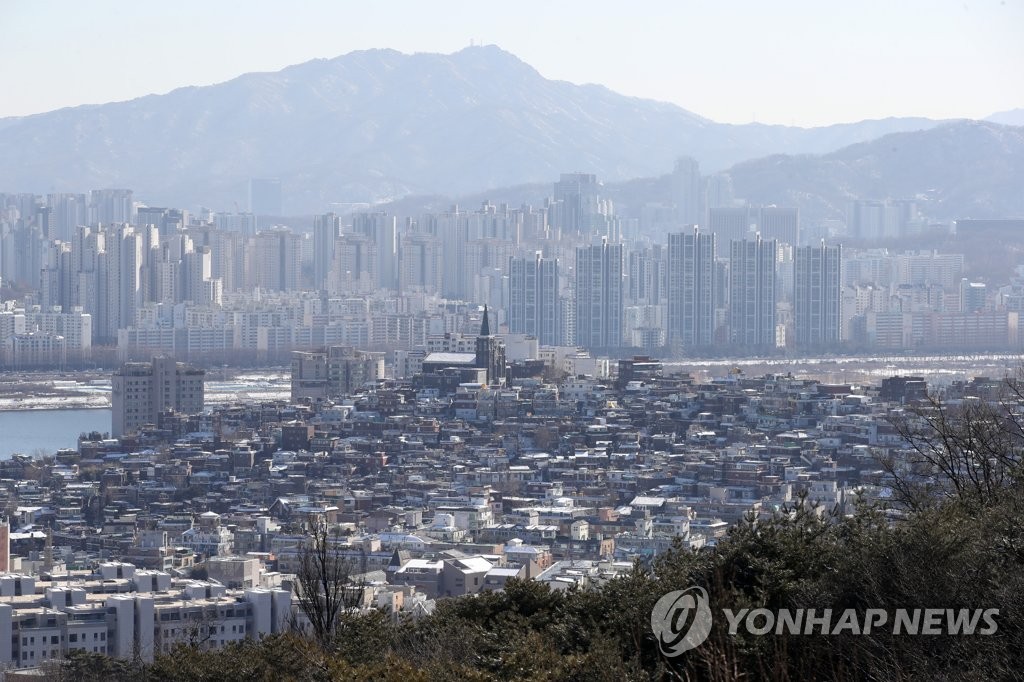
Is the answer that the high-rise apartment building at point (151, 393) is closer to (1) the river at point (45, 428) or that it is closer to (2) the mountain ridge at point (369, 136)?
(1) the river at point (45, 428)

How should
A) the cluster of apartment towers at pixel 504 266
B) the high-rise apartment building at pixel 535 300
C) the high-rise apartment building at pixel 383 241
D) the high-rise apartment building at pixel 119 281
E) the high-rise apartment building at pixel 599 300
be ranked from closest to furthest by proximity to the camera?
1. the high-rise apartment building at pixel 599 300
2. the high-rise apartment building at pixel 535 300
3. the cluster of apartment towers at pixel 504 266
4. the high-rise apartment building at pixel 119 281
5. the high-rise apartment building at pixel 383 241

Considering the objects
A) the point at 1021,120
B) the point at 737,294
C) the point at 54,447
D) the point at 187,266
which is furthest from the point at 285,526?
the point at 1021,120

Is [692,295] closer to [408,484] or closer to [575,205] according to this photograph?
[575,205]

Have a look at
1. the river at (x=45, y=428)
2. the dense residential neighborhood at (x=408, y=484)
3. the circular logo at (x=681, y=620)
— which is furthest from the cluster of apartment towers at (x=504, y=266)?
the circular logo at (x=681, y=620)

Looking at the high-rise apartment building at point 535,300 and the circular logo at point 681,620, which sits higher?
the high-rise apartment building at point 535,300

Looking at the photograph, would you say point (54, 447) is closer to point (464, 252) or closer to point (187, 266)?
point (187, 266)

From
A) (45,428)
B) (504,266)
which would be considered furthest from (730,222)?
(45,428)
